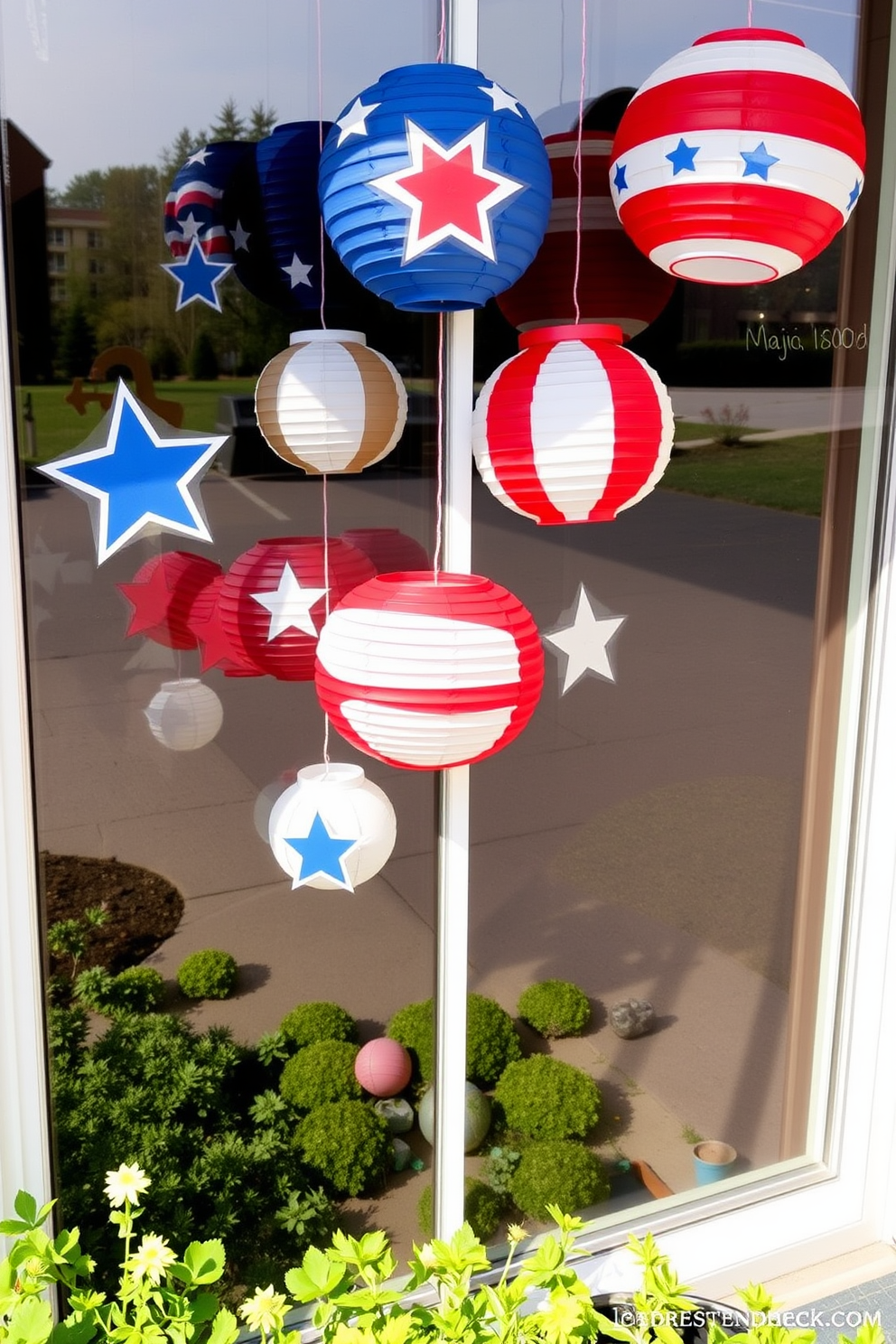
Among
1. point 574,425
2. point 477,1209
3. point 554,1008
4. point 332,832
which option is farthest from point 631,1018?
point 574,425

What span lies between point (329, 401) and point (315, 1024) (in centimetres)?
111

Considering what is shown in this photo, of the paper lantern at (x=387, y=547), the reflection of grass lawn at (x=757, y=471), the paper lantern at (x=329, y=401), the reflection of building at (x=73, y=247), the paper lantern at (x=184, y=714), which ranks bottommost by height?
the paper lantern at (x=184, y=714)

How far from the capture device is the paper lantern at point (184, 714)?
1.80 m

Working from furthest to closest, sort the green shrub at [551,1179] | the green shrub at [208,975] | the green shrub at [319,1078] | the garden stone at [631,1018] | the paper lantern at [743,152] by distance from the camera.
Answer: the garden stone at [631,1018]
the green shrub at [551,1179]
the green shrub at [319,1078]
the green shrub at [208,975]
the paper lantern at [743,152]

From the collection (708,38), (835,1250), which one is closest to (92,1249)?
(835,1250)

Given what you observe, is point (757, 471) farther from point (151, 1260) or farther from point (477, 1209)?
point (151, 1260)

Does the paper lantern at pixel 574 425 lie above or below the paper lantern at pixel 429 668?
above

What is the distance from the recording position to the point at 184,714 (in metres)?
1.82

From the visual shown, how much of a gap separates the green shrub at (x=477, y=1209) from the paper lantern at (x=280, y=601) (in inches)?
41.1

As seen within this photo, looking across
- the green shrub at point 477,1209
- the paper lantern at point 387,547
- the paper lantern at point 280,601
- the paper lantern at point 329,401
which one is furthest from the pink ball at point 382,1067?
the paper lantern at point 329,401

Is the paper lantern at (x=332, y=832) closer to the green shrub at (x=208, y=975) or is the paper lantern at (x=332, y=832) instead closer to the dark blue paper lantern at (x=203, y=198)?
the green shrub at (x=208, y=975)

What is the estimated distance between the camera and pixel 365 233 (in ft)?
4.57

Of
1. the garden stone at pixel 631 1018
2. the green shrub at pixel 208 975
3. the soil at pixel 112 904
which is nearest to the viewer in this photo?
the soil at pixel 112 904

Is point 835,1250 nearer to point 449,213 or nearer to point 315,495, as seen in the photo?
point 315,495
